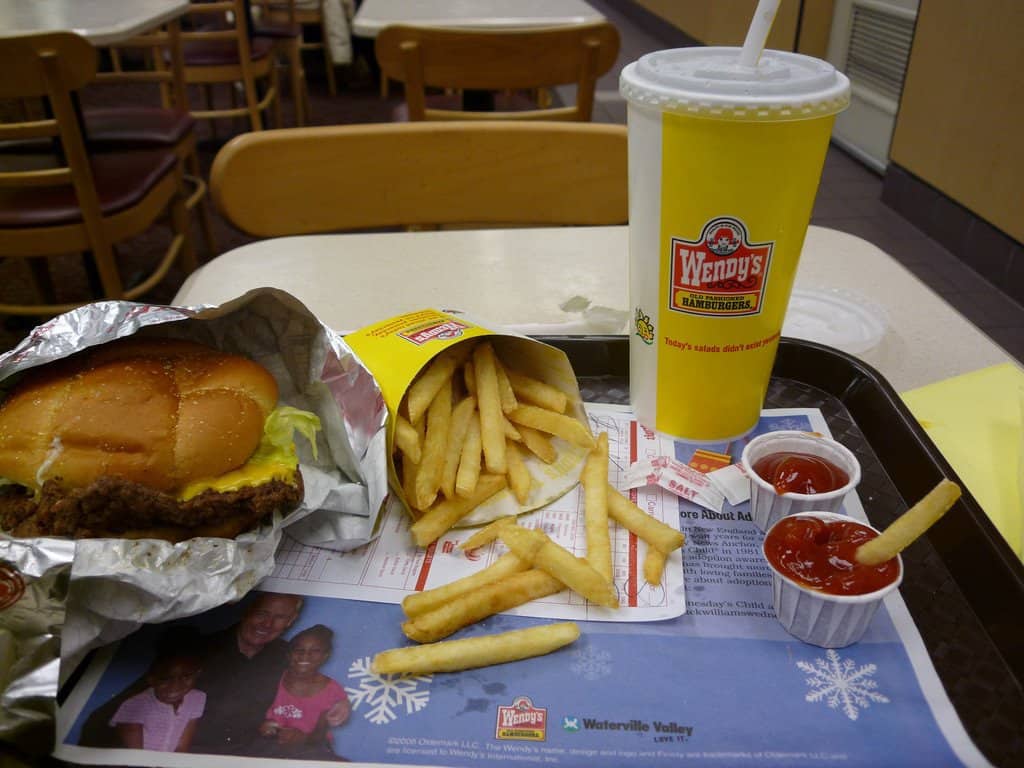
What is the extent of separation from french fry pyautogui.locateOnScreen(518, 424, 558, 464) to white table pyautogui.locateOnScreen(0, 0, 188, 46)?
239cm

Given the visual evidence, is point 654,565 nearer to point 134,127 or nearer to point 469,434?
point 469,434

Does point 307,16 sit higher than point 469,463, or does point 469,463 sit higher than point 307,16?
point 469,463

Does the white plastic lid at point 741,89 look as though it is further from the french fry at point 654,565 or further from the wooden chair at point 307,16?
the wooden chair at point 307,16

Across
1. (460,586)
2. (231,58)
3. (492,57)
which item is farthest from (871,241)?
(231,58)

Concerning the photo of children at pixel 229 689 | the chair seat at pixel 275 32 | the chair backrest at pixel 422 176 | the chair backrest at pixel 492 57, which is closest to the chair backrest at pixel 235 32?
the chair seat at pixel 275 32

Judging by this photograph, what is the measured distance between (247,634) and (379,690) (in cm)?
16

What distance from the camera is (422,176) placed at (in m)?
1.66

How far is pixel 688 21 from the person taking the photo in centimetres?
748

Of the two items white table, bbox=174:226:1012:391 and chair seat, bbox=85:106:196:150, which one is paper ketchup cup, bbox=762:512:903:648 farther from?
chair seat, bbox=85:106:196:150

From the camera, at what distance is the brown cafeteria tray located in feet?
2.28

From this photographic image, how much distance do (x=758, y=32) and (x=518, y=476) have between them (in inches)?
22.2

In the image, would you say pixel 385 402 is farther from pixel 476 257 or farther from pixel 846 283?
pixel 846 283

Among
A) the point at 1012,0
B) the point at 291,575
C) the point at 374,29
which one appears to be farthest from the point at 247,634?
the point at 1012,0

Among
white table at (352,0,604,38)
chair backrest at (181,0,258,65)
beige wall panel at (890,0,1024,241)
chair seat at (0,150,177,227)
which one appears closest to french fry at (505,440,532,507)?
chair seat at (0,150,177,227)
